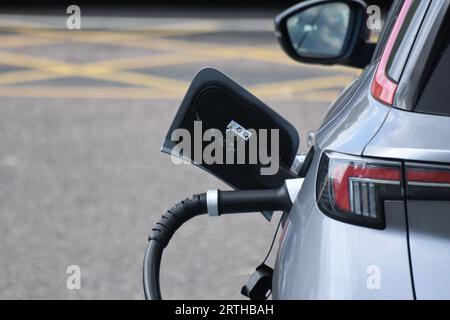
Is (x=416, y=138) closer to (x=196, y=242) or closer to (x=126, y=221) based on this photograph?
(x=196, y=242)

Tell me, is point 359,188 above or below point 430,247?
above

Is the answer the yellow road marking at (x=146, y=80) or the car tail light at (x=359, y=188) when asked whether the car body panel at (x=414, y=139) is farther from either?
the yellow road marking at (x=146, y=80)

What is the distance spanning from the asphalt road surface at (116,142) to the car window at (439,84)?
105 inches

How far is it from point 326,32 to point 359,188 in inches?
74.9

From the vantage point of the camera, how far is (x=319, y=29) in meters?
3.94

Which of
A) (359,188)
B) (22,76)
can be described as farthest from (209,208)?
(22,76)

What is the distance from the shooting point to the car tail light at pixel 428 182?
2068 mm

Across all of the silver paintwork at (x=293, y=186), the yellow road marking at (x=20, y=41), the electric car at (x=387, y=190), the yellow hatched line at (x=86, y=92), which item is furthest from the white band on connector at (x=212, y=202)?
the yellow road marking at (x=20, y=41)

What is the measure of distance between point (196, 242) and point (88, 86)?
10.7 feet

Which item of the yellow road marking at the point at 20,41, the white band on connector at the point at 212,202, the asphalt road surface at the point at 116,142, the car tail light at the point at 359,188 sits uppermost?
the car tail light at the point at 359,188

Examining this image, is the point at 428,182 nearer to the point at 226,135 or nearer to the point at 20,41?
the point at 226,135

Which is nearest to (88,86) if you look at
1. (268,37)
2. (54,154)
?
(54,154)

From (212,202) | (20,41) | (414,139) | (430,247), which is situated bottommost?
(20,41)

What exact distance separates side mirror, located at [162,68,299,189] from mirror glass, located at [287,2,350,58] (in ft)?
2.70
